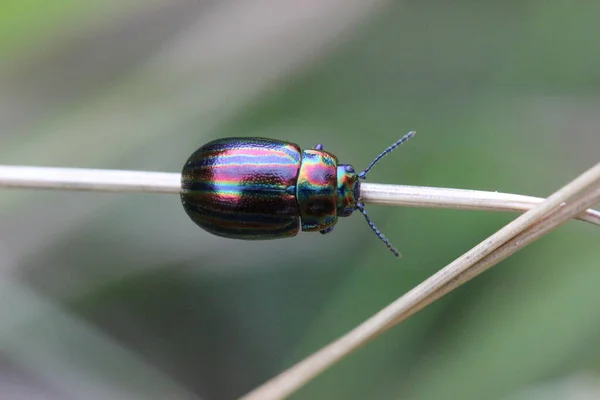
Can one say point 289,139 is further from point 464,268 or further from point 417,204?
point 464,268

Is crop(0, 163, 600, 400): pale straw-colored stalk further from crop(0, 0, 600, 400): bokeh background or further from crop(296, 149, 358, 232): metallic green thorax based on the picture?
crop(0, 0, 600, 400): bokeh background

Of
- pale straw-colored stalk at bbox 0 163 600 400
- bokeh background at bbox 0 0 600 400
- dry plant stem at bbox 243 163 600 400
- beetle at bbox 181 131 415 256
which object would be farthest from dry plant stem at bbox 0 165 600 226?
bokeh background at bbox 0 0 600 400

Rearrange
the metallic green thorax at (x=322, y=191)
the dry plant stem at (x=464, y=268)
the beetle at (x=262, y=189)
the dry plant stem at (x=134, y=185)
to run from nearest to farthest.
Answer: the dry plant stem at (x=464, y=268)
the dry plant stem at (x=134, y=185)
the beetle at (x=262, y=189)
the metallic green thorax at (x=322, y=191)

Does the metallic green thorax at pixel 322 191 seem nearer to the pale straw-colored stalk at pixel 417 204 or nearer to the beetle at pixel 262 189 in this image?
the beetle at pixel 262 189

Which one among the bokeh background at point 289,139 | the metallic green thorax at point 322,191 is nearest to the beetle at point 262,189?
the metallic green thorax at point 322,191

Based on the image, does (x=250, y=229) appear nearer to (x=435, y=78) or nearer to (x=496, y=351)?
(x=496, y=351)

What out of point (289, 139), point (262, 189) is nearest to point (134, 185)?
point (262, 189)
